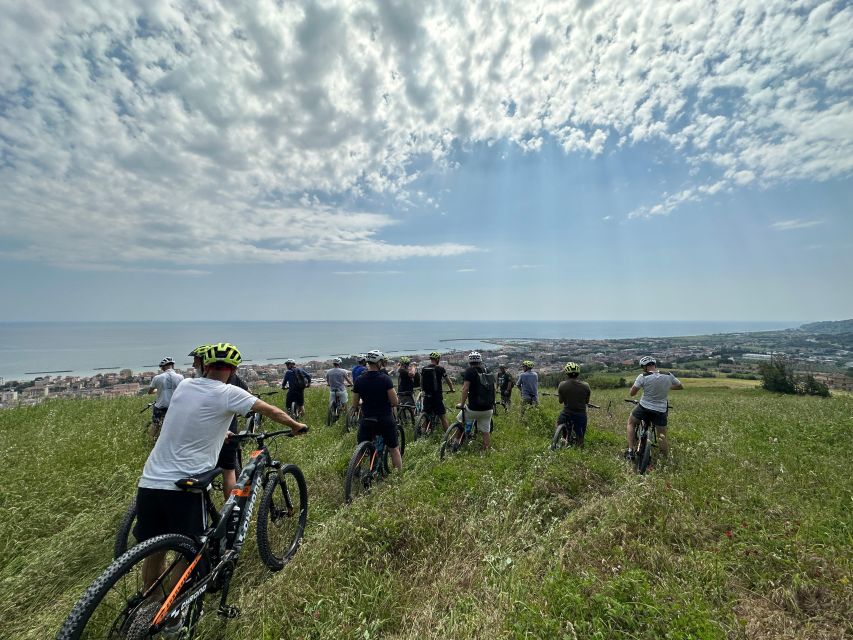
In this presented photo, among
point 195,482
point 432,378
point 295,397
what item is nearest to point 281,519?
point 195,482

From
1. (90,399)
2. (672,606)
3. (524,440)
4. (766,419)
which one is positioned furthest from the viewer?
(90,399)

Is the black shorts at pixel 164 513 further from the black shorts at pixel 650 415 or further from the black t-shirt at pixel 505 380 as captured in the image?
the black t-shirt at pixel 505 380

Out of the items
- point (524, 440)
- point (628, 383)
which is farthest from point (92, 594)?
point (628, 383)

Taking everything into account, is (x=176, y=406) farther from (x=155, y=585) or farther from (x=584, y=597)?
(x=584, y=597)

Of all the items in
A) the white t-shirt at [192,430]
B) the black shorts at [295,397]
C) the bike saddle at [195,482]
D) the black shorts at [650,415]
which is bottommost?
the black shorts at [295,397]

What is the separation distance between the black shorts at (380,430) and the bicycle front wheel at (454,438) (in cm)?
190

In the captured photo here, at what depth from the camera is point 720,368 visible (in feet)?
176

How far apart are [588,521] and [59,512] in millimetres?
7838

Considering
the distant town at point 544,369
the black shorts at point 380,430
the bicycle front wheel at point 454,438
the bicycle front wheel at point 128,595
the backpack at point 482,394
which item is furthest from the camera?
the distant town at point 544,369

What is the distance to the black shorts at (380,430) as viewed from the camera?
6.30 m

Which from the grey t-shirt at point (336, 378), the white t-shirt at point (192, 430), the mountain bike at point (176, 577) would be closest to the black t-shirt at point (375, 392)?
the mountain bike at point (176, 577)

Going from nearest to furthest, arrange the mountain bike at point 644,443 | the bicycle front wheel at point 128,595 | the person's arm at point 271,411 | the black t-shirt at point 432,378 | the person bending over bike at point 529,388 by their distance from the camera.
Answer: the bicycle front wheel at point 128,595 → the person's arm at point 271,411 → the mountain bike at point 644,443 → the black t-shirt at point 432,378 → the person bending over bike at point 529,388

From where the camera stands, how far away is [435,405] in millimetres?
9477

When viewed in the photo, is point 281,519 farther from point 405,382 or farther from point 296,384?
point 296,384
